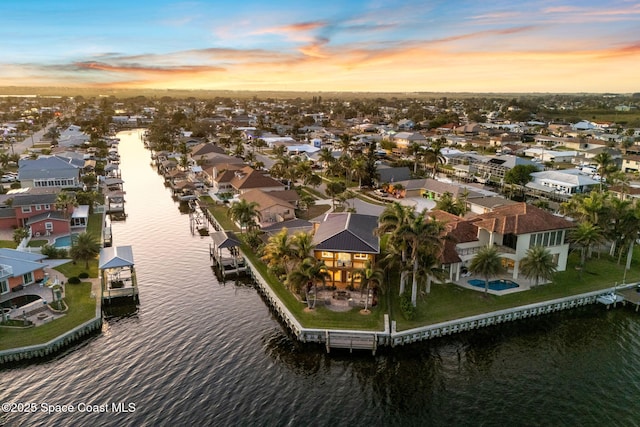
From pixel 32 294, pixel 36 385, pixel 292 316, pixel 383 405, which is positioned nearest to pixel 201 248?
pixel 32 294

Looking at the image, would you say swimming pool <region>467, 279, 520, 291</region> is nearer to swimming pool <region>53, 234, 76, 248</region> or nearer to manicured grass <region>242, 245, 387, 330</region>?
manicured grass <region>242, 245, 387, 330</region>

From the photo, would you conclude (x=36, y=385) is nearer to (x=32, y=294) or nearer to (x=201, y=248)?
(x=32, y=294)

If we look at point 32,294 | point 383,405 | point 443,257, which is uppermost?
point 443,257

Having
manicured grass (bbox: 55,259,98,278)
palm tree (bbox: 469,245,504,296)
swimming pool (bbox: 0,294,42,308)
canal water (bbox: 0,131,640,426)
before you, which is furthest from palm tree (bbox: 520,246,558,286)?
swimming pool (bbox: 0,294,42,308)

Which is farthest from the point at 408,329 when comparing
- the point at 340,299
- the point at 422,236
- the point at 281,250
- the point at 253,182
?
the point at 253,182

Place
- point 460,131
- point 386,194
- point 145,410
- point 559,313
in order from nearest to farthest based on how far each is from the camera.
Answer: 1. point 145,410
2. point 559,313
3. point 386,194
4. point 460,131

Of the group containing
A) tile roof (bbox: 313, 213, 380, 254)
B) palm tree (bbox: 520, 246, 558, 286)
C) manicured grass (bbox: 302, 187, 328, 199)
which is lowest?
manicured grass (bbox: 302, 187, 328, 199)

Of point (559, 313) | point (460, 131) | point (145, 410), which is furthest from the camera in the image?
point (460, 131)
